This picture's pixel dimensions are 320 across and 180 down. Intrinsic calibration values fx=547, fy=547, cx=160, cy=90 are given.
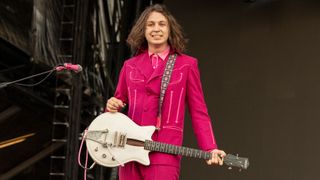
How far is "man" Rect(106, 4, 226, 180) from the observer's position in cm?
219

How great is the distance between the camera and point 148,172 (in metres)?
2.17

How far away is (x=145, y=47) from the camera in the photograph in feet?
7.95

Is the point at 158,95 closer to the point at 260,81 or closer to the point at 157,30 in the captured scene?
the point at 157,30

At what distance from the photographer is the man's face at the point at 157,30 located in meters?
2.31

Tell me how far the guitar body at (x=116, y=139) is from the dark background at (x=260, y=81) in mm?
4182

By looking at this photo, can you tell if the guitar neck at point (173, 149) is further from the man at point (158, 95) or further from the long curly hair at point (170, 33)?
the long curly hair at point (170, 33)

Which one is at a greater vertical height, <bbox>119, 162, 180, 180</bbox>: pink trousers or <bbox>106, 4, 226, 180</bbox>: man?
<bbox>106, 4, 226, 180</bbox>: man

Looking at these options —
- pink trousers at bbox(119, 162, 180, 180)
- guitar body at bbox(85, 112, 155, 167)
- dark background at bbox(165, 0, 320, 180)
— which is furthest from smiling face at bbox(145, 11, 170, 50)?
dark background at bbox(165, 0, 320, 180)

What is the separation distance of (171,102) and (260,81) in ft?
14.2

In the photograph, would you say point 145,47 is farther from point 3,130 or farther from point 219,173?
point 219,173

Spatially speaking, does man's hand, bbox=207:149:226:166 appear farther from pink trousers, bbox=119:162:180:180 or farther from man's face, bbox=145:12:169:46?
man's face, bbox=145:12:169:46

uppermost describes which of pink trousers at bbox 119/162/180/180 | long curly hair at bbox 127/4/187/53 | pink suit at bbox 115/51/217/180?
long curly hair at bbox 127/4/187/53

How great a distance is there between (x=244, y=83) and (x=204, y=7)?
42.1 inches

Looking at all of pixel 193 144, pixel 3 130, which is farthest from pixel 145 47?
pixel 193 144
